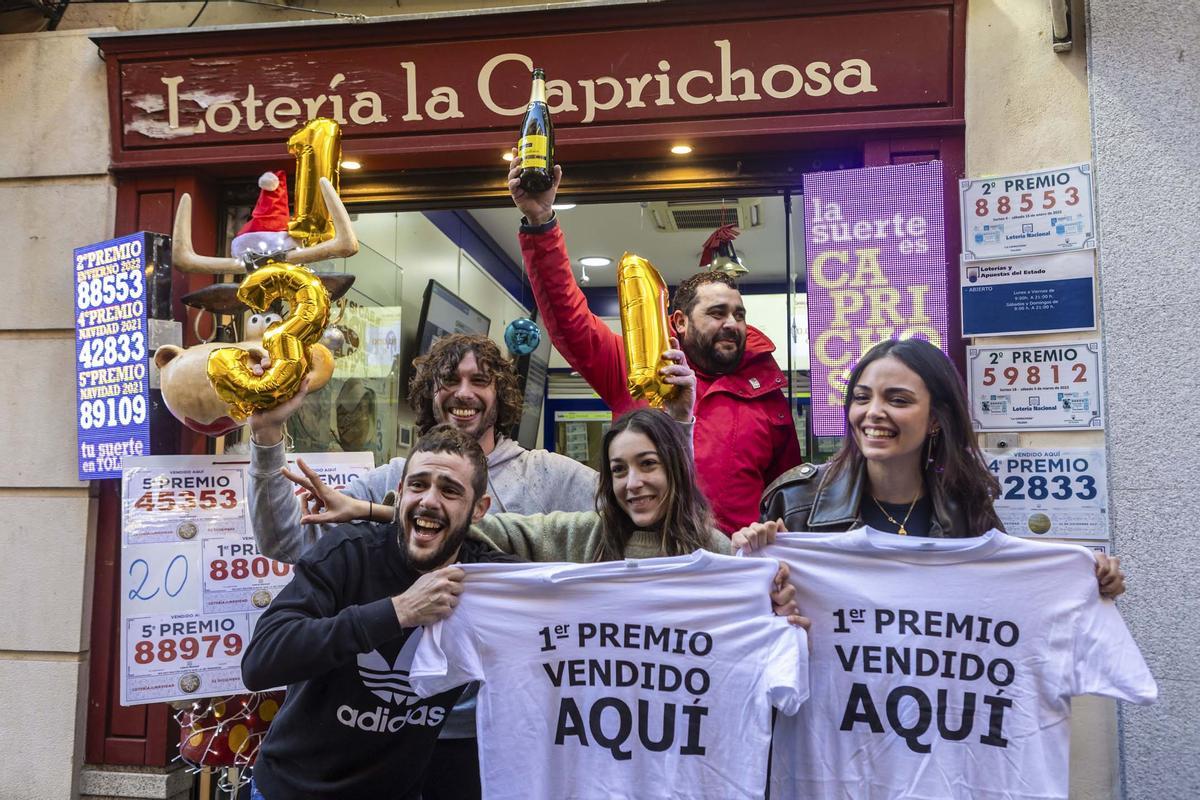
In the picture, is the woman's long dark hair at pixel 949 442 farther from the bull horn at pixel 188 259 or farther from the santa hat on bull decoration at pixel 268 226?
the bull horn at pixel 188 259

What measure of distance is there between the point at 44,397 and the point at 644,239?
114 inches

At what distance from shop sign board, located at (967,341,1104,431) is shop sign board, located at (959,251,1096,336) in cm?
8

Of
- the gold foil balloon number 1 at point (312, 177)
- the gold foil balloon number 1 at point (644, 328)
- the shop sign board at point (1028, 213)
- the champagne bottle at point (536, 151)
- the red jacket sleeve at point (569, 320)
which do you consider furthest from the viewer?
the gold foil balloon number 1 at point (312, 177)

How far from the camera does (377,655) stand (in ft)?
8.50

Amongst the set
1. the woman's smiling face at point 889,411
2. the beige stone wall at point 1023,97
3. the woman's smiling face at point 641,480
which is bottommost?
the woman's smiling face at point 641,480

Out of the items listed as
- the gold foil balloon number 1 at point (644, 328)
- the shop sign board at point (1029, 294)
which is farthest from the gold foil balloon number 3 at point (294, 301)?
the shop sign board at point (1029, 294)

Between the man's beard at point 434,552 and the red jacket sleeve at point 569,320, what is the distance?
3.67 ft

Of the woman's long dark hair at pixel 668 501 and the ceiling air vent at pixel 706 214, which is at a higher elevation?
the ceiling air vent at pixel 706 214

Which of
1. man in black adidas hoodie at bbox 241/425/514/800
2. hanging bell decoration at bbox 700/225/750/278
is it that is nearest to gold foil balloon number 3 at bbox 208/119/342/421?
man in black adidas hoodie at bbox 241/425/514/800

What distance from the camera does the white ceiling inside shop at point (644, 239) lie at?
4434 mm

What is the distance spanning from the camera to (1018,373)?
3.82m

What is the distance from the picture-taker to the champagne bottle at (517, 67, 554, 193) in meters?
3.21

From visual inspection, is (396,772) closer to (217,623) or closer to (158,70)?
(217,623)

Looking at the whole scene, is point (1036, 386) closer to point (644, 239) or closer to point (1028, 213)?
point (1028, 213)
